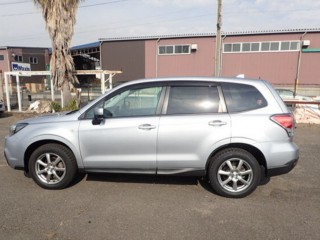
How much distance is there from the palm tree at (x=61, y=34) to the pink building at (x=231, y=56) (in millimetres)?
12554

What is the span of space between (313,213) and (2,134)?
28.8 ft

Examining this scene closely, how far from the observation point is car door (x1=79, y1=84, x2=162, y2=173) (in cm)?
404

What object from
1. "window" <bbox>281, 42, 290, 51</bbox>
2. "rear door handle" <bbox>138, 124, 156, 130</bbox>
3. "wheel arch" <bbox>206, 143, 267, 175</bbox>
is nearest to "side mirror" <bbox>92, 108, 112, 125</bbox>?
"rear door handle" <bbox>138, 124, 156, 130</bbox>

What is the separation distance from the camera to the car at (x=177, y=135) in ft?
12.9

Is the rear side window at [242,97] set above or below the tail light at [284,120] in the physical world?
above

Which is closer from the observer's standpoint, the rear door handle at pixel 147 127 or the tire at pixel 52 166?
the rear door handle at pixel 147 127

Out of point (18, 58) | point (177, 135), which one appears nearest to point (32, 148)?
point (177, 135)

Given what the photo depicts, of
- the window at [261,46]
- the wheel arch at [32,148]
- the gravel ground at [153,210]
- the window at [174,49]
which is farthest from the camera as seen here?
the window at [174,49]

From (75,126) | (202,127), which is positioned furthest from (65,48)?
(202,127)

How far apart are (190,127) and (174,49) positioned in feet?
84.8

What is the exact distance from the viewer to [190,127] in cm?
395

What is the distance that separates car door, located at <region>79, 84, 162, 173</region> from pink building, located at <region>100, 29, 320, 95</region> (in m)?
19.9

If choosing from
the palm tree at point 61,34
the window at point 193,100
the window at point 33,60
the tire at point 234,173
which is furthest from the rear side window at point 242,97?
the window at point 33,60

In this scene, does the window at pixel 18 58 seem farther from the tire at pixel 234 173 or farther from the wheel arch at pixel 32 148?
the tire at pixel 234 173
